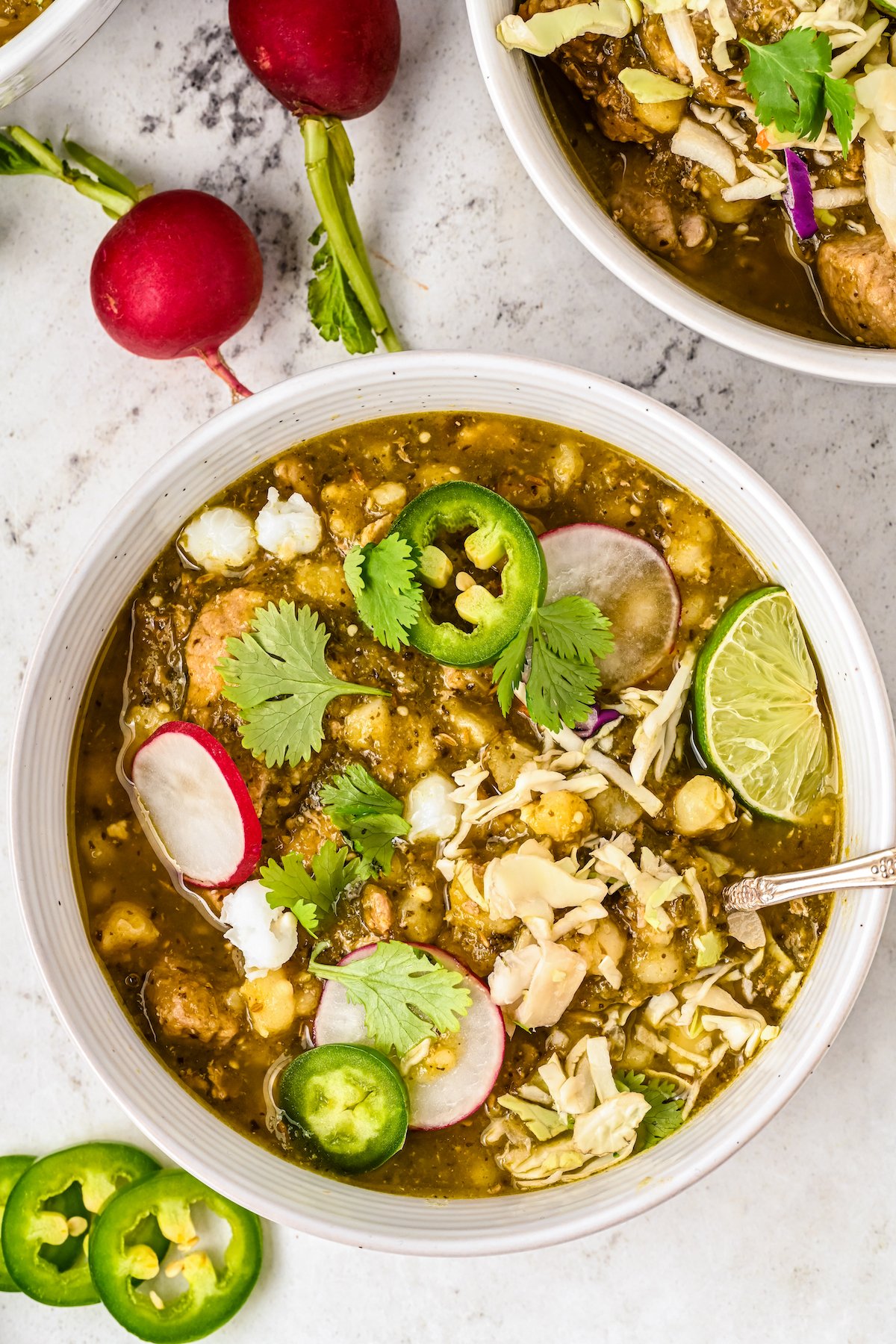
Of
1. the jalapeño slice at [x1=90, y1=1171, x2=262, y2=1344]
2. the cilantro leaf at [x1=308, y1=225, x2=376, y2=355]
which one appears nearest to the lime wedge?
the cilantro leaf at [x1=308, y1=225, x2=376, y2=355]

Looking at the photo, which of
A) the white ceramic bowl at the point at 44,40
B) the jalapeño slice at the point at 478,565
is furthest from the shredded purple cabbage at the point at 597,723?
the white ceramic bowl at the point at 44,40

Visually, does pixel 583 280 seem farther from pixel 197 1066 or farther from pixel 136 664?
pixel 197 1066

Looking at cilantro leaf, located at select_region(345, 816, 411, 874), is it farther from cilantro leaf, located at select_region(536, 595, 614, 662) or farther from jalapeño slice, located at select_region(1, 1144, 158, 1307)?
jalapeño slice, located at select_region(1, 1144, 158, 1307)

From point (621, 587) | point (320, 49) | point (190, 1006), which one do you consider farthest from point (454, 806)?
point (320, 49)

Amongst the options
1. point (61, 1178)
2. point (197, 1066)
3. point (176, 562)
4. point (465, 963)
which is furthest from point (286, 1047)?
point (176, 562)

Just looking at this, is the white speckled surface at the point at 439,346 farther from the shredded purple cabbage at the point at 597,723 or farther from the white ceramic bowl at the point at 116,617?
the shredded purple cabbage at the point at 597,723
